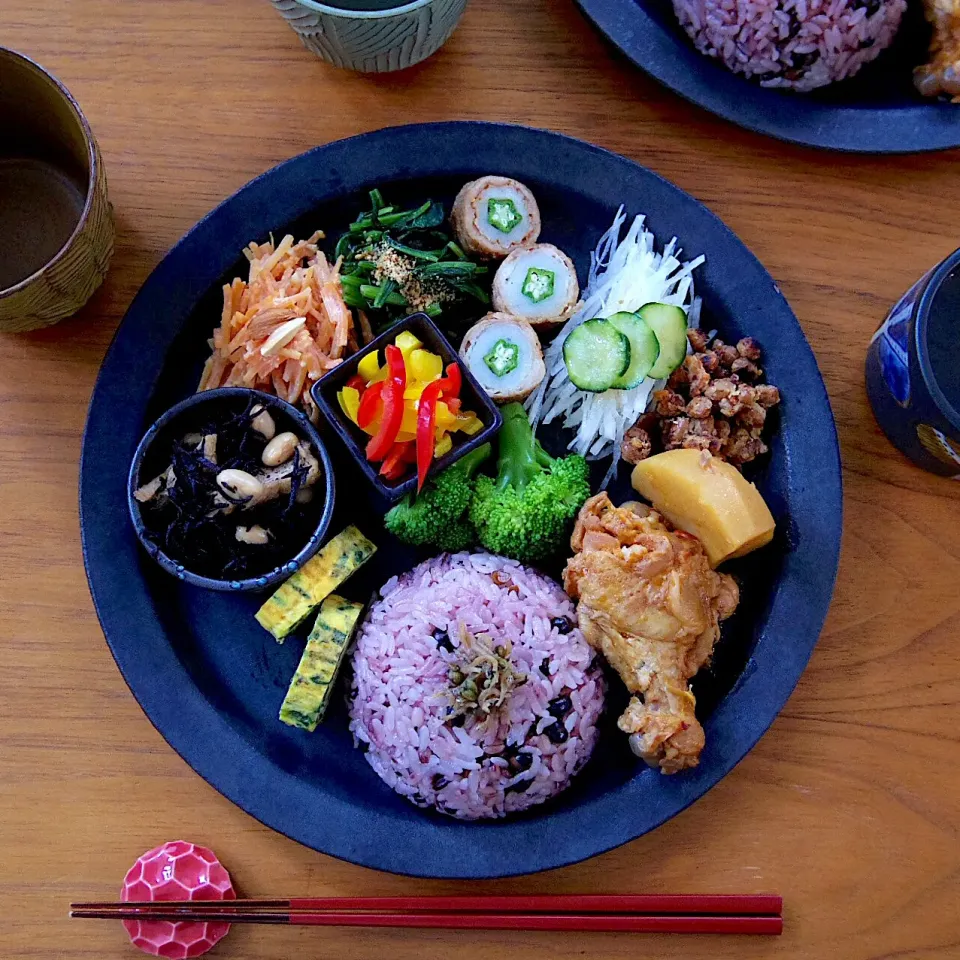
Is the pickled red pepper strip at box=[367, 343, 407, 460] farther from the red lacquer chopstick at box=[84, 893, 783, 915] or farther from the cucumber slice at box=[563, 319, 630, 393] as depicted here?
the red lacquer chopstick at box=[84, 893, 783, 915]

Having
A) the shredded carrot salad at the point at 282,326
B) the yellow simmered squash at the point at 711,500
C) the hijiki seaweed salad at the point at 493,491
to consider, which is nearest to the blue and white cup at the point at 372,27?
the hijiki seaweed salad at the point at 493,491

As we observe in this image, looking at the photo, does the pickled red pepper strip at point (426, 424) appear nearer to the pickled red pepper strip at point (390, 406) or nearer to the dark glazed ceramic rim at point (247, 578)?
the pickled red pepper strip at point (390, 406)

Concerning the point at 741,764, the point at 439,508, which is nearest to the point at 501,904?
the point at 741,764

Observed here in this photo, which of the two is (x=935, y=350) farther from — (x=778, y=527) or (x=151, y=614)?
(x=151, y=614)

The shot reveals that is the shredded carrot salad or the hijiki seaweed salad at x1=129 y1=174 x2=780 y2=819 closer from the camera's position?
the hijiki seaweed salad at x1=129 y1=174 x2=780 y2=819

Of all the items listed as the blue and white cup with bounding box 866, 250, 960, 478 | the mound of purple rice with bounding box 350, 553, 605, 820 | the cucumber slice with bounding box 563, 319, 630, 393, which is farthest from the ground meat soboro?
the mound of purple rice with bounding box 350, 553, 605, 820
